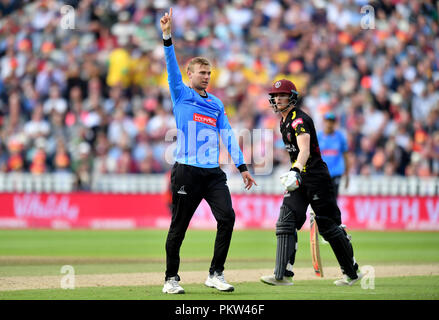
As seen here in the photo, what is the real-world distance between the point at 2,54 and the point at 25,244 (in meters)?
10.1

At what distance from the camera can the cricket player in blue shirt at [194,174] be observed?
8883mm

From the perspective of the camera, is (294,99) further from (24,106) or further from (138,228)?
(24,106)

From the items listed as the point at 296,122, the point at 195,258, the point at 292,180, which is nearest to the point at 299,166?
the point at 292,180

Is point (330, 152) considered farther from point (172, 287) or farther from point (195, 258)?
point (172, 287)

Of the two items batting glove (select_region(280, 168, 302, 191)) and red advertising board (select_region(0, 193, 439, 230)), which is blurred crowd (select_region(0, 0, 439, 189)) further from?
batting glove (select_region(280, 168, 302, 191))

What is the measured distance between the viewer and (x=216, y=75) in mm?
23875

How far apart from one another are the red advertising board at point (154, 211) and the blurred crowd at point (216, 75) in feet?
2.98

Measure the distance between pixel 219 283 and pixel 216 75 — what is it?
50.6 feet

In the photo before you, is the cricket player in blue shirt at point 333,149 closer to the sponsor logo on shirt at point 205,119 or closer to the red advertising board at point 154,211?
the sponsor logo on shirt at point 205,119

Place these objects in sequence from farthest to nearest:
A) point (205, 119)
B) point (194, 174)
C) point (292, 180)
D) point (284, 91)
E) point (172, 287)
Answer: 1. point (284, 91)
2. point (205, 119)
3. point (194, 174)
4. point (172, 287)
5. point (292, 180)

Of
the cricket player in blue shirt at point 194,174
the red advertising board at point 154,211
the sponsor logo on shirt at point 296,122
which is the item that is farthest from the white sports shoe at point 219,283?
the red advertising board at point 154,211

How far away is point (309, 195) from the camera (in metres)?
9.30
